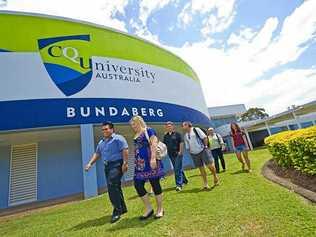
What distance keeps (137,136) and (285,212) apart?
8.64 feet

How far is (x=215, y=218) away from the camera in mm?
3965

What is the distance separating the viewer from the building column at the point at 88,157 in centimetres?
963

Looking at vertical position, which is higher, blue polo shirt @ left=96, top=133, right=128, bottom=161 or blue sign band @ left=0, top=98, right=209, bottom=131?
blue sign band @ left=0, top=98, right=209, bottom=131

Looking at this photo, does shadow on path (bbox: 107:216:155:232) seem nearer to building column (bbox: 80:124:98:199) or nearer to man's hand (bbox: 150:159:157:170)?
man's hand (bbox: 150:159:157:170)

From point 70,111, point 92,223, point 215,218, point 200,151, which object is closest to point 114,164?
point 92,223

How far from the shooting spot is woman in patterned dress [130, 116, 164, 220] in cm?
417

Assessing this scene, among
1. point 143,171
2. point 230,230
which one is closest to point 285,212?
point 230,230

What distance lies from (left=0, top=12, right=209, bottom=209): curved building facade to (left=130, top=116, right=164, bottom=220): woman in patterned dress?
6057 mm

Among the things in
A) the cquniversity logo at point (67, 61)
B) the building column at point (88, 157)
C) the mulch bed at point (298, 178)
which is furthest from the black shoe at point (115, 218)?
the cquniversity logo at point (67, 61)

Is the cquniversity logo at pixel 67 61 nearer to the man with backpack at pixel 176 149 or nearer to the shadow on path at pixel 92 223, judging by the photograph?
the man with backpack at pixel 176 149

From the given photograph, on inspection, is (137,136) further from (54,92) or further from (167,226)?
(54,92)

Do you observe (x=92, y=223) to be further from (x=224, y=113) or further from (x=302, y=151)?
(x=224, y=113)

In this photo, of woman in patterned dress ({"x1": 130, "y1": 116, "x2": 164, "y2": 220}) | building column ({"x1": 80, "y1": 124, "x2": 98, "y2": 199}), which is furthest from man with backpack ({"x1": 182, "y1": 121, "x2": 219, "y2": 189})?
building column ({"x1": 80, "y1": 124, "x2": 98, "y2": 199})

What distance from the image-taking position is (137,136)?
438 cm
